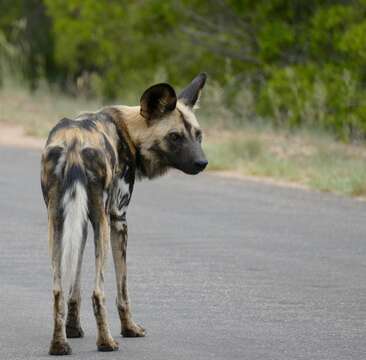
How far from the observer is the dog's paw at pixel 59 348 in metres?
6.86

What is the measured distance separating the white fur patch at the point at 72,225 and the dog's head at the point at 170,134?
769 millimetres

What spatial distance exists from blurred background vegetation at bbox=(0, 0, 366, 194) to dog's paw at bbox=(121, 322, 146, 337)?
7.61 meters

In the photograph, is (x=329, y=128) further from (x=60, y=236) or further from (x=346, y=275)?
(x=60, y=236)

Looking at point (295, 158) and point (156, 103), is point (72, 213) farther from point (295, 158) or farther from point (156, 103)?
point (295, 158)

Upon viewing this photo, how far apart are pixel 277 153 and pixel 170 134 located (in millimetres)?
10079

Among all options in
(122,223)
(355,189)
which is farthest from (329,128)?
(122,223)

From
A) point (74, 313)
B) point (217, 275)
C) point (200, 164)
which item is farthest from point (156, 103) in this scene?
point (217, 275)

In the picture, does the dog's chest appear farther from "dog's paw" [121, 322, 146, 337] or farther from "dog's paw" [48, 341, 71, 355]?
"dog's paw" [48, 341, 71, 355]

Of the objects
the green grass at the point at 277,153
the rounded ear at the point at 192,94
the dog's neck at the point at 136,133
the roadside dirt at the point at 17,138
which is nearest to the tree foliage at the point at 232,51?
the green grass at the point at 277,153

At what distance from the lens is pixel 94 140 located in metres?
7.11

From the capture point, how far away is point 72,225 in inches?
271

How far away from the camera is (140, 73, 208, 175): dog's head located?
7504 millimetres

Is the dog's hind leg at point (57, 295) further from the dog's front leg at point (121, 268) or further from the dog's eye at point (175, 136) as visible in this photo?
the dog's eye at point (175, 136)

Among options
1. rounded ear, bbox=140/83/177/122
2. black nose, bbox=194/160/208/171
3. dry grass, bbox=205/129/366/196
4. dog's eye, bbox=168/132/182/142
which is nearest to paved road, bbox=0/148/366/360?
dry grass, bbox=205/129/366/196
